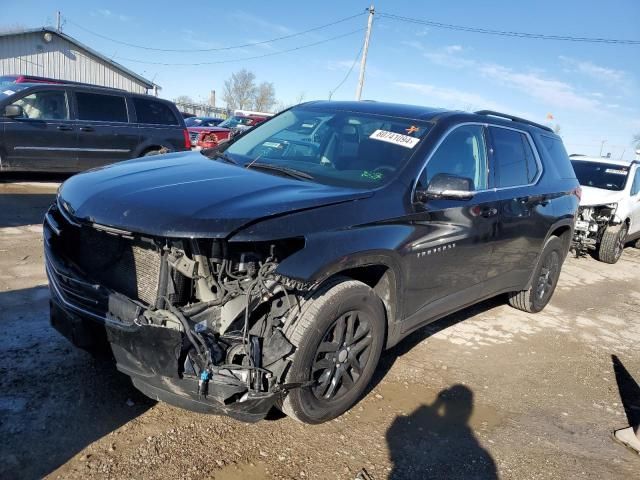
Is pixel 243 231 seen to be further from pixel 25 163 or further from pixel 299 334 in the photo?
pixel 25 163

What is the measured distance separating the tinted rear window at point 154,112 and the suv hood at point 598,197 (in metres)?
7.92

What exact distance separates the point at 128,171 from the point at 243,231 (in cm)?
116

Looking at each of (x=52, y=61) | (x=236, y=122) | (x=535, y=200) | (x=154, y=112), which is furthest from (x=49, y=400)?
(x=52, y=61)

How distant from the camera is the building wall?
2684cm

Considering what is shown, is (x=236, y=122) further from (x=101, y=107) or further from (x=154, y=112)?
(x=101, y=107)

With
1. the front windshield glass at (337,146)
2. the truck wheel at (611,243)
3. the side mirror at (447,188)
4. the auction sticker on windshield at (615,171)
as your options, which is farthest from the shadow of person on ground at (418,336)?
the auction sticker on windshield at (615,171)

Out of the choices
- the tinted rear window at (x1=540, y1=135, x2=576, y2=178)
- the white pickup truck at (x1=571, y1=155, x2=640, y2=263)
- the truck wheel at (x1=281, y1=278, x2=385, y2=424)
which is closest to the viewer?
the truck wheel at (x1=281, y1=278, x2=385, y2=424)

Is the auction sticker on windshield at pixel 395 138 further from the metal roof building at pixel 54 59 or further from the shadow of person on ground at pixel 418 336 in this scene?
the metal roof building at pixel 54 59

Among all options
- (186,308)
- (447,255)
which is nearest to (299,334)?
(186,308)

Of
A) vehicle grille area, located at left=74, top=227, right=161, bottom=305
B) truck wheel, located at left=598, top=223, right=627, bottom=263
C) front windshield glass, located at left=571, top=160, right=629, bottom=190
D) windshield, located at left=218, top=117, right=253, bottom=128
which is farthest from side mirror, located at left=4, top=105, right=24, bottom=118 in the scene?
windshield, located at left=218, top=117, right=253, bottom=128

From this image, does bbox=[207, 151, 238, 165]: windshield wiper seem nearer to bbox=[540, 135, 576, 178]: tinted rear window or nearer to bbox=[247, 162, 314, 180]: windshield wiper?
bbox=[247, 162, 314, 180]: windshield wiper

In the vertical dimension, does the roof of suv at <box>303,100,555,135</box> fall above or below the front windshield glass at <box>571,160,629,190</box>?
above

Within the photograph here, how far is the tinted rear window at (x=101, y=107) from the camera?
31.0ft

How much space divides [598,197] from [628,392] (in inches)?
227
